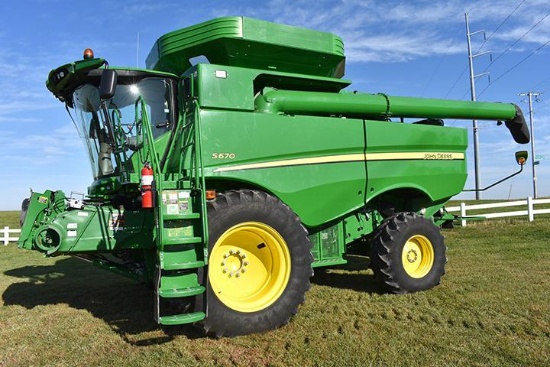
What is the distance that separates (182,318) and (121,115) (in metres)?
2.53

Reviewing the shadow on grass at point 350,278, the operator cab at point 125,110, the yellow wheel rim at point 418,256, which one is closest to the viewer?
the operator cab at point 125,110

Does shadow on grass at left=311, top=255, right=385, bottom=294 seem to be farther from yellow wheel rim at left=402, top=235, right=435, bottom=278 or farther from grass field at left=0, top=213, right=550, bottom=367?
yellow wheel rim at left=402, top=235, right=435, bottom=278

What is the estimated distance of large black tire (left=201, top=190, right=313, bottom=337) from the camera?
442cm

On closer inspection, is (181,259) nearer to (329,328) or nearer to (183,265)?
(183,265)

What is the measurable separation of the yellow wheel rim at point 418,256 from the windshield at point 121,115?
350cm

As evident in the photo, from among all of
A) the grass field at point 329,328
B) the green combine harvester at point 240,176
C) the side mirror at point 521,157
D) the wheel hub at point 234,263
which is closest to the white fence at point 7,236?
the grass field at point 329,328

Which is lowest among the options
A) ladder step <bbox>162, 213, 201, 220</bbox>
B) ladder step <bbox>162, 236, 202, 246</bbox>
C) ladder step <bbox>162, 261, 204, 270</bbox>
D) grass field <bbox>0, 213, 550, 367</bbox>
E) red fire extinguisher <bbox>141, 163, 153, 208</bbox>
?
grass field <bbox>0, 213, 550, 367</bbox>

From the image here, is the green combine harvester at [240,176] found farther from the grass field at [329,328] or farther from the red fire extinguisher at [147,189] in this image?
the grass field at [329,328]

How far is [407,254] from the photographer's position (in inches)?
245

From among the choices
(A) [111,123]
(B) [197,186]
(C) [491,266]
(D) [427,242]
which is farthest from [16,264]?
(C) [491,266]

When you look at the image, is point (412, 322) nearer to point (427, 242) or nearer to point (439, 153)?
point (427, 242)

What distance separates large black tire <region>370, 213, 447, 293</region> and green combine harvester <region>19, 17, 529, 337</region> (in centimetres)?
2

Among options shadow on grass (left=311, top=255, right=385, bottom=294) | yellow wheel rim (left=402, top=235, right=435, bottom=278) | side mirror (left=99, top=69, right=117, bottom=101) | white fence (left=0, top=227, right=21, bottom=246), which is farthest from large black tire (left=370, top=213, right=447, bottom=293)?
white fence (left=0, top=227, right=21, bottom=246)

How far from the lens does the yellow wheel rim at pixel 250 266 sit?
4594 millimetres
